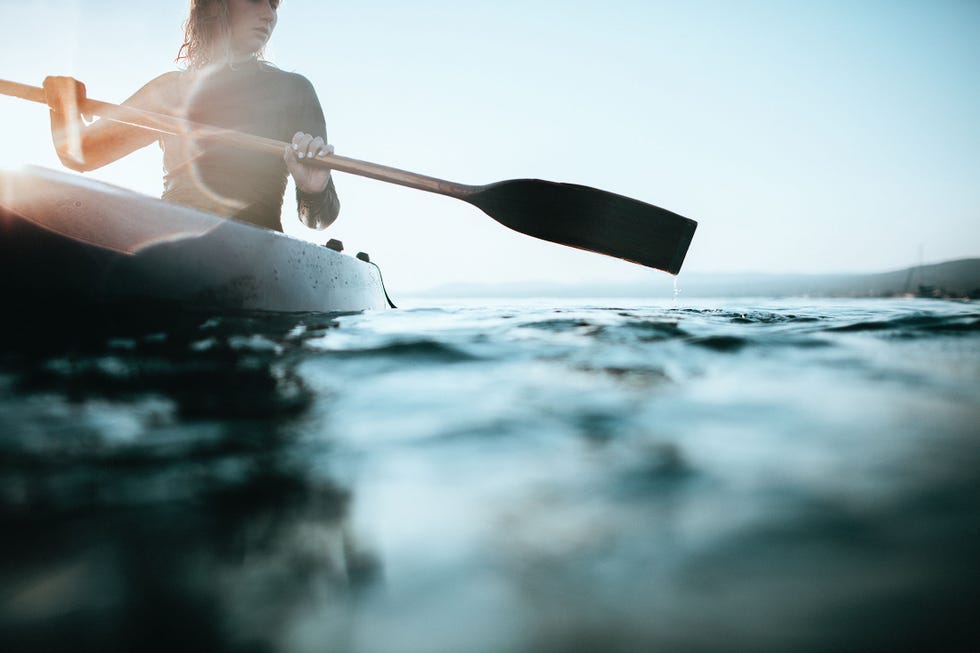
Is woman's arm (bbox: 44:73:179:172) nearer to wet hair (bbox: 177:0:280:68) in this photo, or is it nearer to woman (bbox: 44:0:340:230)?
woman (bbox: 44:0:340:230)

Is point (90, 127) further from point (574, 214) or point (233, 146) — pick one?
point (574, 214)

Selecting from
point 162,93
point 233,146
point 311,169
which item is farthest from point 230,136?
point 162,93

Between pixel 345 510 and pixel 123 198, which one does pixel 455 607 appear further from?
pixel 123 198

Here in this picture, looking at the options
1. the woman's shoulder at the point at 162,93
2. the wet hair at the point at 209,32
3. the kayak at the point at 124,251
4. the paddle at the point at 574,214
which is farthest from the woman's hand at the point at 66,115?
the paddle at the point at 574,214

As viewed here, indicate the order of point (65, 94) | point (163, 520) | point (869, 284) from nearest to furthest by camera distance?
1. point (163, 520)
2. point (65, 94)
3. point (869, 284)

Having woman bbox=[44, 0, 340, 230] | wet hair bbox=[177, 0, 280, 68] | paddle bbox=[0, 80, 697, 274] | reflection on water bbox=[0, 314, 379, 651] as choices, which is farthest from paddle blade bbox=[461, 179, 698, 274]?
reflection on water bbox=[0, 314, 379, 651]

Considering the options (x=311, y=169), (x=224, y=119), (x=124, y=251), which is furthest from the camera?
(x=311, y=169)

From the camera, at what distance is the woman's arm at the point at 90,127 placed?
358cm

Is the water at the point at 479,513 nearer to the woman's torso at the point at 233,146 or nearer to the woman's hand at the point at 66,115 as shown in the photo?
the woman's torso at the point at 233,146

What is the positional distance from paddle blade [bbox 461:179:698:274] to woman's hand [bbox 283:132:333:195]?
1235 mm

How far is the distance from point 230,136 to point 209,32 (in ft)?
4.29

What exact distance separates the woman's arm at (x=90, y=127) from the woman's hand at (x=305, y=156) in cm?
104

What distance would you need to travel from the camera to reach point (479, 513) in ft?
2.72

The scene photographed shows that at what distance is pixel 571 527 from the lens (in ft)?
2.57
